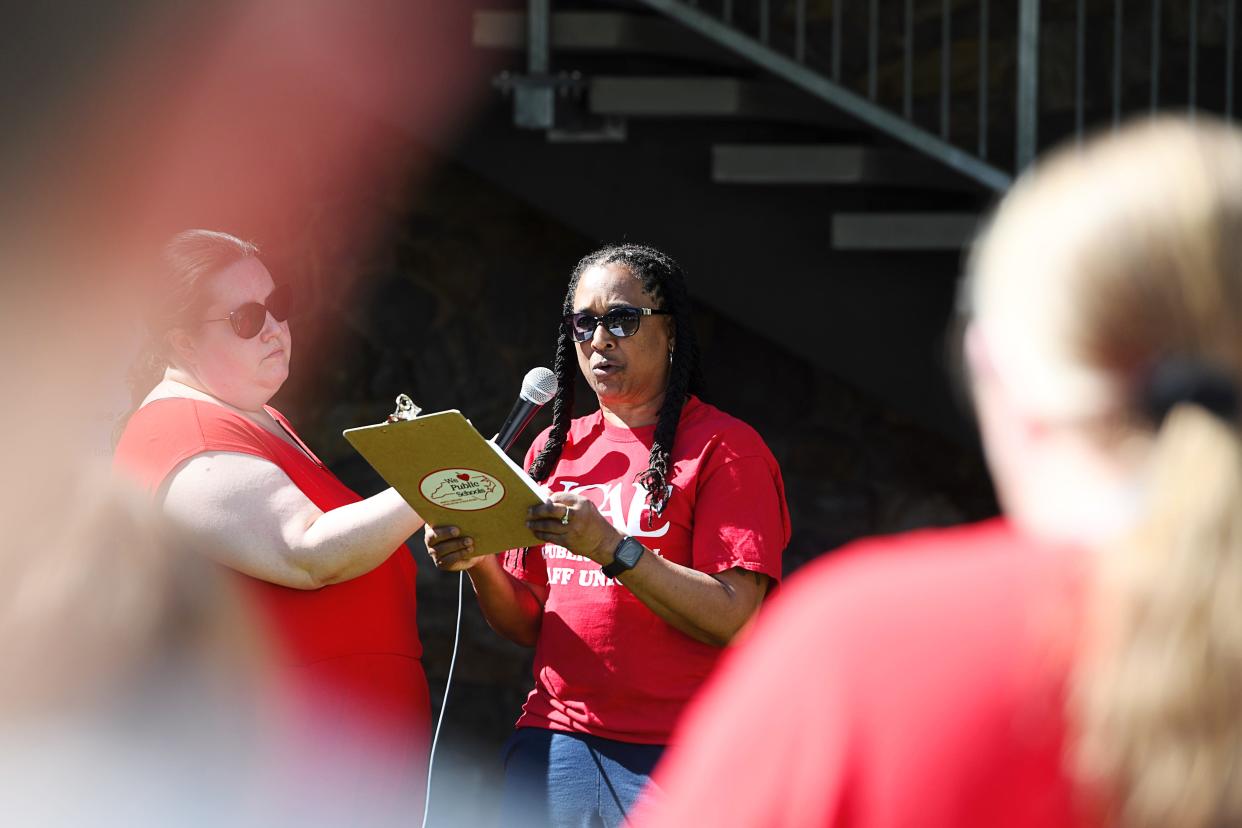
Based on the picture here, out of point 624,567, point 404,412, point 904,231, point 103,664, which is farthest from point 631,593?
point 904,231

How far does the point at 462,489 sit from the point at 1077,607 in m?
1.48

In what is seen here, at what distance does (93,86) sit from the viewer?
4.84m

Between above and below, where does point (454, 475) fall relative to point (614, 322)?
below

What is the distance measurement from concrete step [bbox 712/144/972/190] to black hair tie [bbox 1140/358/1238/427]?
3312 mm

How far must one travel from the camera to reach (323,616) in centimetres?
231

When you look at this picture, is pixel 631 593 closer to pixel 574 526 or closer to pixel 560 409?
pixel 574 526

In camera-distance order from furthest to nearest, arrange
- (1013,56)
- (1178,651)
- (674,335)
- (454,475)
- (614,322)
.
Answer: (1013,56)
(674,335)
(614,322)
(454,475)
(1178,651)

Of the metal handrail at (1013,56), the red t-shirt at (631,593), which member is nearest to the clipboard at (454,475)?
the red t-shirt at (631,593)

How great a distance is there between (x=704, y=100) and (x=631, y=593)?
6.86 feet

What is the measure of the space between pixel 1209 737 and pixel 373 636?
70.4 inches

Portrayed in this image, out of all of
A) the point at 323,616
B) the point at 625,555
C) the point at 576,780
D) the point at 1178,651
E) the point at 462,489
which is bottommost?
the point at 576,780

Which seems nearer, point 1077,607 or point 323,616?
point 1077,607

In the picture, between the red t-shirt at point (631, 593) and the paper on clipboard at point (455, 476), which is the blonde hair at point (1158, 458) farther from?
the red t-shirt at point (631, 593)

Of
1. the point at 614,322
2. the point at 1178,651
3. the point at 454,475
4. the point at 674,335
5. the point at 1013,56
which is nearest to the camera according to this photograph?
the point at 1178,651
